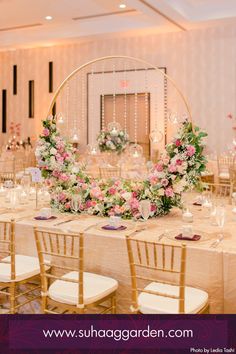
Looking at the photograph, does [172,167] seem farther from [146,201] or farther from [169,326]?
[169,326]

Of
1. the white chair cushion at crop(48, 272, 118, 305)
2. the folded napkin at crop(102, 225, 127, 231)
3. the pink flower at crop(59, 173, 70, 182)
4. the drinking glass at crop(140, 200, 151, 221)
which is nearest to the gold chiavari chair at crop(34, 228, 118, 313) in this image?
the white chair cushion at crop(48, 272, 118, 305)

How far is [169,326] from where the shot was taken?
9.39ft

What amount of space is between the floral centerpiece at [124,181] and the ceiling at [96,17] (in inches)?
176

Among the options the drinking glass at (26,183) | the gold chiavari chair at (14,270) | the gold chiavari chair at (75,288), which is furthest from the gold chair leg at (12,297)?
the drinking glass at (26,183)

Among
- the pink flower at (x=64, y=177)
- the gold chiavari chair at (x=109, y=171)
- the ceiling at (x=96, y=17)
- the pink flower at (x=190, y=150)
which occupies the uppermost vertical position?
the ceiling at (x=96, y=17)

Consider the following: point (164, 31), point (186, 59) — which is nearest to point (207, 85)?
point (186, 59)

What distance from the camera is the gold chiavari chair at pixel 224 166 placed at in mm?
8875

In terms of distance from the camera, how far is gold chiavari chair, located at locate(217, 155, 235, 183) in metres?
8.88

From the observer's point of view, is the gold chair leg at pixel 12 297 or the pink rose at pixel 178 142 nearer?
the gold chair leg at pixel 12 297

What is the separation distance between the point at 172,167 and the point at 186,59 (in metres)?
7.03

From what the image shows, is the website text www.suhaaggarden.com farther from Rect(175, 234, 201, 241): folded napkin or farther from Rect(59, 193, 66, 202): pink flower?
Rect(59, 193, 66, 202): pink flower

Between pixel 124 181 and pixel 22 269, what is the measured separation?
59.4 inches

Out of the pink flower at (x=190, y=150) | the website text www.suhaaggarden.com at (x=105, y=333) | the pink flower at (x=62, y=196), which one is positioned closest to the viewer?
the website text www.suhaaggarden.com at (x=105, y=333)

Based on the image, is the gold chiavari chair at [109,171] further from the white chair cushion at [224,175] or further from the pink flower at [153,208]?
the pink flower at [153,208]
